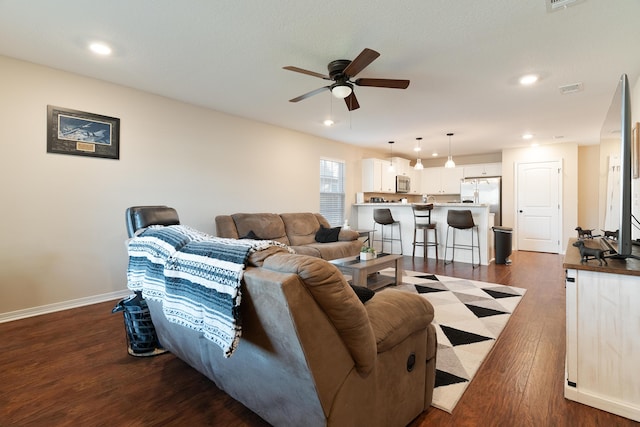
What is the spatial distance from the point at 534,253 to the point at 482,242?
Result: 91.2 inches

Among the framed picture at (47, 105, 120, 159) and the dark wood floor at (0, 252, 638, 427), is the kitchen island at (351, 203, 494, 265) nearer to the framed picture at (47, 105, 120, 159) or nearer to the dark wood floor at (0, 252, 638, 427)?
the dark wood floor at (0, 252, 638, 427)

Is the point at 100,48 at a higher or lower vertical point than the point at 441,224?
higher

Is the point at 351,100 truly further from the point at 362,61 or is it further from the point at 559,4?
the point at 559,4

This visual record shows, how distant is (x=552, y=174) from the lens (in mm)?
6672

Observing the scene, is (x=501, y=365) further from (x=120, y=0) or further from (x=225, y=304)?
(x=120, y=0)

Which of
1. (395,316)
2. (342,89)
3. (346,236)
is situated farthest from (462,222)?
(395,316)

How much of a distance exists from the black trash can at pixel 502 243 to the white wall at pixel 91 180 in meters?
4.44

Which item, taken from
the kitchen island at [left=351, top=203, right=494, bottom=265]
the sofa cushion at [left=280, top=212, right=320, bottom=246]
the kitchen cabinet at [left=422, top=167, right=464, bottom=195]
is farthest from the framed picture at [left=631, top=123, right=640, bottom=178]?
the kitchen cabinet at [left=422, top=167, right=464, bottom=195]

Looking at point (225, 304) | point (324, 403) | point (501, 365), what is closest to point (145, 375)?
point (225, 304)

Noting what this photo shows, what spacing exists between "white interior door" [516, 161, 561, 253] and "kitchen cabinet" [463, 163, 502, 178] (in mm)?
628

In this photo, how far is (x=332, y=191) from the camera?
6.61m

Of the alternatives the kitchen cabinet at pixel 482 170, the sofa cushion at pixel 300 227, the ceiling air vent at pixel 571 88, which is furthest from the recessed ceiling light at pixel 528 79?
the kitchen cabinet at pixel 482 170

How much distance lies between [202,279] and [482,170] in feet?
27.1

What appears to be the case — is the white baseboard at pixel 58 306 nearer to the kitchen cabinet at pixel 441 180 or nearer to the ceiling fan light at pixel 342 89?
the ceiling fan light at pixel 342 89
